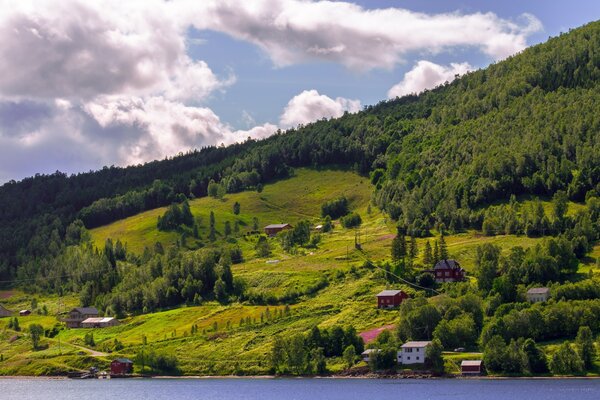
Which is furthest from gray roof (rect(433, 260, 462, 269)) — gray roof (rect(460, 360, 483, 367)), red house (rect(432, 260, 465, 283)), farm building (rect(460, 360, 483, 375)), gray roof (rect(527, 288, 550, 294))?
farm building (rect(460, 360, 483, 375))

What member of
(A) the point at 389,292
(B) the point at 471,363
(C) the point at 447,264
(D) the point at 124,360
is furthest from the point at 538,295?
(D) the point at 124,360

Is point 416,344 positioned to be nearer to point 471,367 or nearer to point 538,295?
point 471,367

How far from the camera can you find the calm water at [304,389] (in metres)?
131

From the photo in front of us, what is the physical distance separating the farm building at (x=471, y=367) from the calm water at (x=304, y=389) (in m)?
2.32

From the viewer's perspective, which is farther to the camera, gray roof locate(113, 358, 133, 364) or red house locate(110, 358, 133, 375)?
gray roof locate(113, 358, 133, 364)

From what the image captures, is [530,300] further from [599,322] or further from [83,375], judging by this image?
[83,375]

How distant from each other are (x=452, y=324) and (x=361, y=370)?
1582 cm

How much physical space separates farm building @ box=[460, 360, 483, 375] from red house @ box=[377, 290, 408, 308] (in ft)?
119

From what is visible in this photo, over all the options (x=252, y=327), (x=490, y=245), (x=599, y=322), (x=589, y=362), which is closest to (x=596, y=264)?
(x=490, y=245)

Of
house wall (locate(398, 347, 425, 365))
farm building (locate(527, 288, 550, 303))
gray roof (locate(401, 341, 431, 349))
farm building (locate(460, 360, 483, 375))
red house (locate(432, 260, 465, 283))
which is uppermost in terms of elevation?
red house (locate(432, 260, 465, 283))

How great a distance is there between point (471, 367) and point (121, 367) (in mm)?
63252

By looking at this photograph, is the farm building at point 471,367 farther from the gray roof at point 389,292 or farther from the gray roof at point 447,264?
the gray roof at point 447,264

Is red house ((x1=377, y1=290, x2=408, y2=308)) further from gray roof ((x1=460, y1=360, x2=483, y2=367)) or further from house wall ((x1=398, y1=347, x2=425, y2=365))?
gray roof ((x1=460, y1=360, x2=483, y2=367))

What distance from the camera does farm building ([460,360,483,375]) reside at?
14900 centimetres
